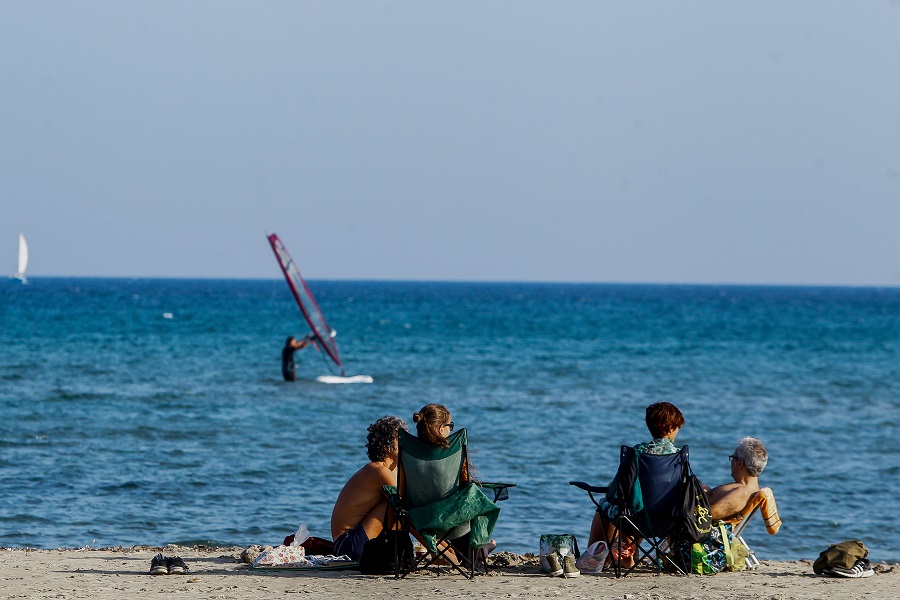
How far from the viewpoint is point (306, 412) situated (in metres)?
17.3

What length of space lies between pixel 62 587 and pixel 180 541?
2.57 m

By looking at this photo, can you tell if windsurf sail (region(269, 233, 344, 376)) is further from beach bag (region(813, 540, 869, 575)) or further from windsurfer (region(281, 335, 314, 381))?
beach bag (region(813, 540, 869, 575))

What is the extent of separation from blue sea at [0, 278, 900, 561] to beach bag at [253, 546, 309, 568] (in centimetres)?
203

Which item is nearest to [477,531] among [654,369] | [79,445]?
[79,445]

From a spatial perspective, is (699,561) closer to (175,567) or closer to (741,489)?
(741,489)

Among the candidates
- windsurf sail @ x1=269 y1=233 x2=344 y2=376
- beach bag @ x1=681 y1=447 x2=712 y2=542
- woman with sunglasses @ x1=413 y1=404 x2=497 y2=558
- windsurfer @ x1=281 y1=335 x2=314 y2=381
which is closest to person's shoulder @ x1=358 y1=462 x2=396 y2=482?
woman with sunglasses @ x1=413 y1=404 x2=497 y2=558

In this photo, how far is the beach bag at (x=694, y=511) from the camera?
19.2 ft

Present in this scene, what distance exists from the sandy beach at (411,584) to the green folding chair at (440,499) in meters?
0.24

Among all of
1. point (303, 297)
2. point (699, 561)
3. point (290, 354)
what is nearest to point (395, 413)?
point (290, 354)

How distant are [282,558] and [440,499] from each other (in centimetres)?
103

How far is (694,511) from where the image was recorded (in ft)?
19.4

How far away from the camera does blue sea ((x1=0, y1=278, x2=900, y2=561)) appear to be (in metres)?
9.35

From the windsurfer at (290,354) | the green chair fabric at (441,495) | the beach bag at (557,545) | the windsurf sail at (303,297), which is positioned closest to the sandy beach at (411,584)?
the beach bag at (557,545)

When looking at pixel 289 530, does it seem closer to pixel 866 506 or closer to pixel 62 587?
pixel 62 587
